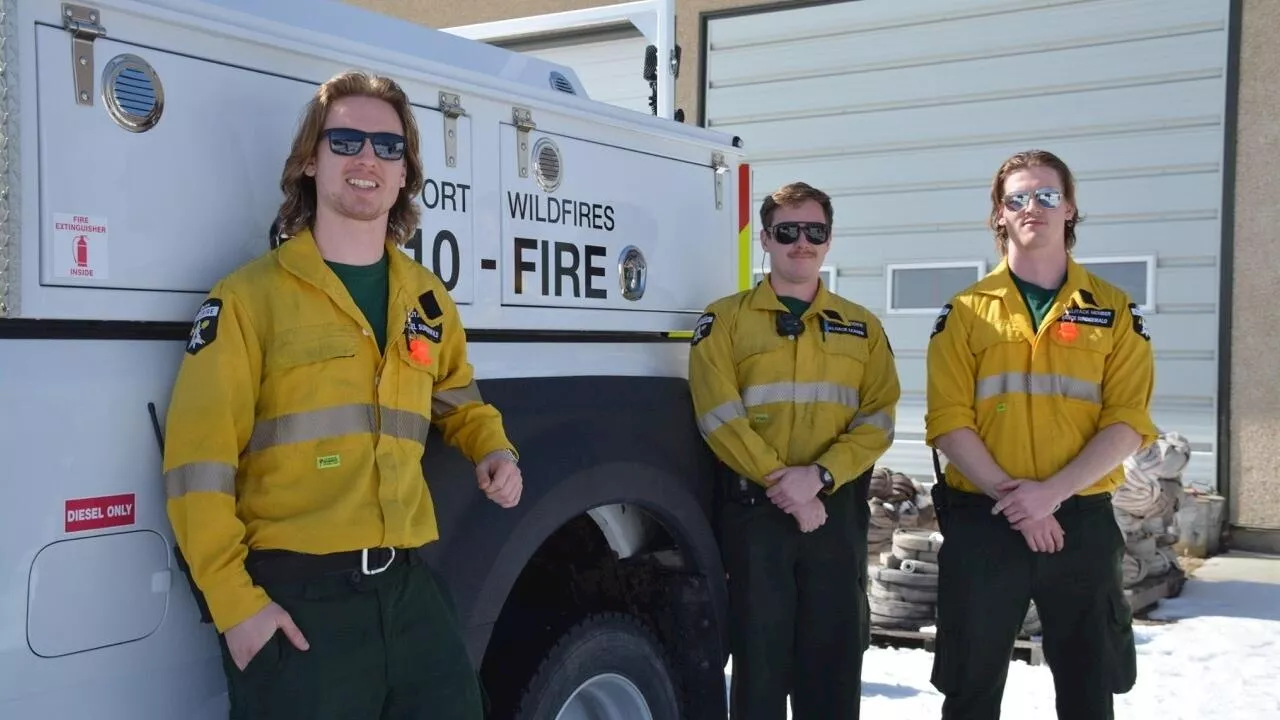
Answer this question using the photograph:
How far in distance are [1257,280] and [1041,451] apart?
6274 millimetres

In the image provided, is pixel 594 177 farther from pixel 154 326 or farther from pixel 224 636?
pixel 224 636

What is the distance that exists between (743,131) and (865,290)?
1.86 meters

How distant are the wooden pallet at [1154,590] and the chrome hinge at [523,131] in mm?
4949

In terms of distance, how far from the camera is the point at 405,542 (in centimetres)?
242

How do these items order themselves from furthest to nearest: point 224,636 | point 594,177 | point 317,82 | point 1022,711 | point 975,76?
point 975,76 < point 1022,711 < point 594,177 < point 317,82 < point 224,636

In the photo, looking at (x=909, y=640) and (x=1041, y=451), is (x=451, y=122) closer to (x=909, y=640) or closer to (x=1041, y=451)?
(x=1041, y=451)

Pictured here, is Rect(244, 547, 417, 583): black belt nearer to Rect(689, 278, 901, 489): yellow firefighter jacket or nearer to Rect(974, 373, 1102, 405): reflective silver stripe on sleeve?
Rect(689, 278, 901, 489): yellow firefighter jacket

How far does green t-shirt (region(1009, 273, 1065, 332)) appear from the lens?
11.5ft

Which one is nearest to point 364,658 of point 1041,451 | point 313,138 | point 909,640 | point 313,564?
point 313,564

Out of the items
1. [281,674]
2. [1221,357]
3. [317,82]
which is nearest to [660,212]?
[317,82]

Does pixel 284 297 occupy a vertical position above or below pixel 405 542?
above

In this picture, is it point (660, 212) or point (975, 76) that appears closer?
point (660, 212)

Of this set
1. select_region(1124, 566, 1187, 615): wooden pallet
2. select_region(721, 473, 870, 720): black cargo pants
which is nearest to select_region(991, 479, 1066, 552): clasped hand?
select_region(721, 473, 870, 720): black cargo pants

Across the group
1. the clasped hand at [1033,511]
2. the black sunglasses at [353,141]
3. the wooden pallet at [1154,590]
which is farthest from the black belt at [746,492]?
the wooden pallet at [1154,590]
